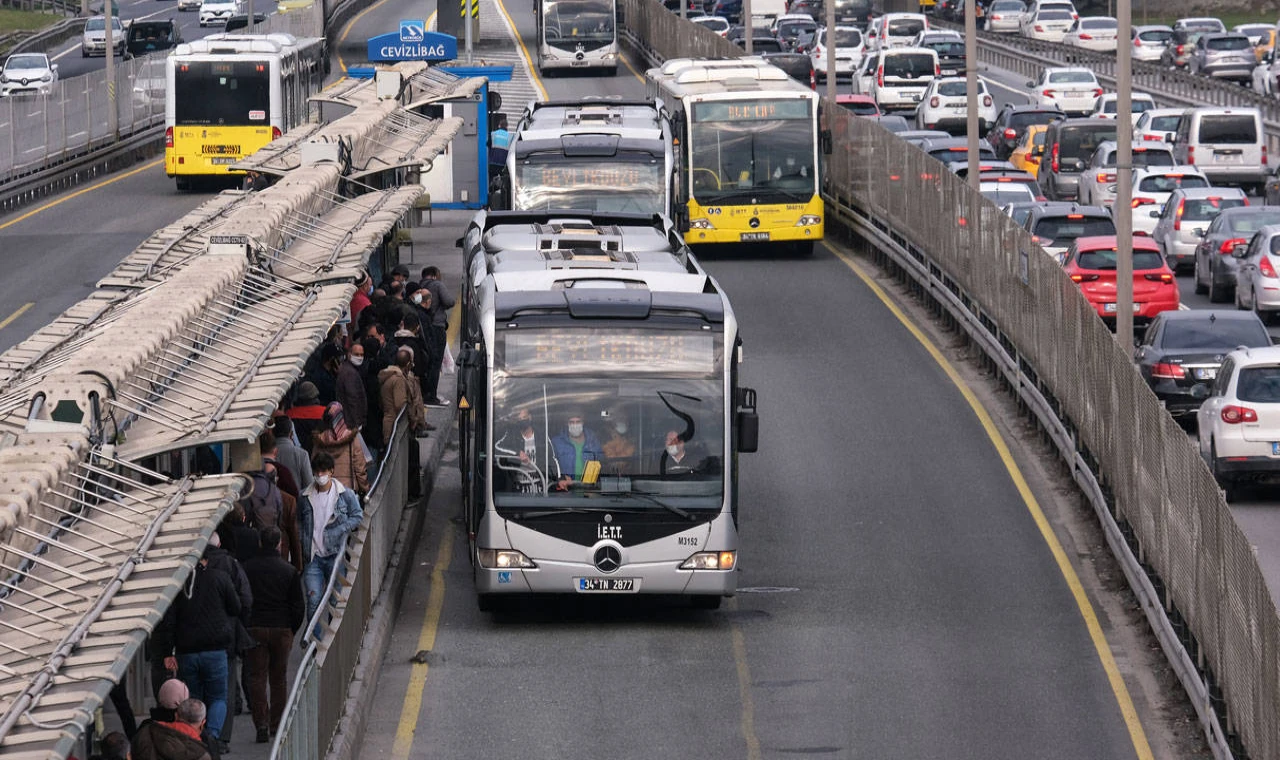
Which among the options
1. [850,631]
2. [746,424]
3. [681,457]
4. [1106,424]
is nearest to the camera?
[746,424]

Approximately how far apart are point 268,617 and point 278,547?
83 centimetres

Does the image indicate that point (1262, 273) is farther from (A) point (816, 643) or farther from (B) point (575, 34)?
(B) point (575, 34)

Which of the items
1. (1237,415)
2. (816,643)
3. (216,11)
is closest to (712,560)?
(816,643)

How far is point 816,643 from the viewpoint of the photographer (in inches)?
714

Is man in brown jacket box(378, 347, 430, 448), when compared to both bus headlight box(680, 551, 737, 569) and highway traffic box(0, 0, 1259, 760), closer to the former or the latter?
highway traffic box(0, 0, 1259, 760)

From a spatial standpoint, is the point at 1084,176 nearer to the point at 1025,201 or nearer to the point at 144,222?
the point at 1025,201

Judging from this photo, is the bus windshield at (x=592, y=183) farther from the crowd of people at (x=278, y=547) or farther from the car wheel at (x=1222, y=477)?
the car wheel at (x=1222, y=477)

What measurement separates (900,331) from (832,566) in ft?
40.7

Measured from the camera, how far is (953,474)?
24.0 meters

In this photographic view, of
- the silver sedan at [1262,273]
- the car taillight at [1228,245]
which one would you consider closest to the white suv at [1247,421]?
the silver sedan at [1262,273]

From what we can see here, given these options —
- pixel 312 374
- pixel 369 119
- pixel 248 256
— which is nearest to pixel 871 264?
pixel 369 119

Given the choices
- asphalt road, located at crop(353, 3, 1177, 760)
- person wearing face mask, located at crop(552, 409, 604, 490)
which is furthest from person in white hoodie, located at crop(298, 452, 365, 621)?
person wearing face mask, located at crop(552, 409, 604, 490)

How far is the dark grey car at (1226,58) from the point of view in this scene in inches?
2876

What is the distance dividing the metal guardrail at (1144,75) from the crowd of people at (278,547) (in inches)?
1611
